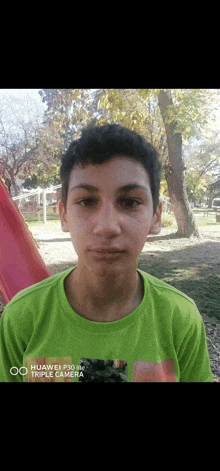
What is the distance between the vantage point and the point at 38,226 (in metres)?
1.51

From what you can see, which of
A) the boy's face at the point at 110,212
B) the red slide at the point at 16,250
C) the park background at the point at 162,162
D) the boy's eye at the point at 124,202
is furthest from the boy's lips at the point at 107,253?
the red slide at the point at 16,250

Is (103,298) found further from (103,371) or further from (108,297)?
(103,371)

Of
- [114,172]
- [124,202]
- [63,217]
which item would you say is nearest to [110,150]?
[114,172]

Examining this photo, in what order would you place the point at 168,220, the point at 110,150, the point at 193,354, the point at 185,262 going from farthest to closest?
the point at 185,262 → the point at 168,220 → the point at 193,354 → the point at 110,150

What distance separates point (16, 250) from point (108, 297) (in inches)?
26.2

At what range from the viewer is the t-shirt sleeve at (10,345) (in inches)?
42.5

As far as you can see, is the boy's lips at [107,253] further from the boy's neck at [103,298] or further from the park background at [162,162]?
the park background at [162,162]

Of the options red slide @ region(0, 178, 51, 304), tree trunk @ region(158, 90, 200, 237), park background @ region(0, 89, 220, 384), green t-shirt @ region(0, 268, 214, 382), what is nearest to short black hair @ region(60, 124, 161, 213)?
park background @ region(0, 89, 220, 384)

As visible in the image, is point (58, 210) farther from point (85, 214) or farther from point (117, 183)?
point (117, 183)

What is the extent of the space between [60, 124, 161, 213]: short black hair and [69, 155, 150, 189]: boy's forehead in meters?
0.01

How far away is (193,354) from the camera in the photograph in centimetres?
114

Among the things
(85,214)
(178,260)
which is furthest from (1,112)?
(178,260)

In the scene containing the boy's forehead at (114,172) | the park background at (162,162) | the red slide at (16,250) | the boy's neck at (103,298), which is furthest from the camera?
the red slide at (16,250)

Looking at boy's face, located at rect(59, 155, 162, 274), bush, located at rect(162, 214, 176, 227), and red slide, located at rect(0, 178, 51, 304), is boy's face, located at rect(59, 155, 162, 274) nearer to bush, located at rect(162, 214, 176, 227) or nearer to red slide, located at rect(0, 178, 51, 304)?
bush, located at rect(162, 214, 176, 227)
